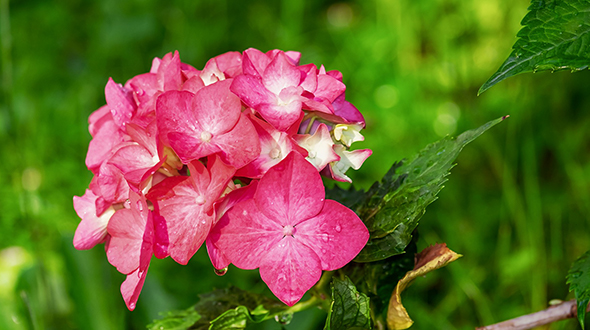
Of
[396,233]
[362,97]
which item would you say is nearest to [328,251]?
[396,233]

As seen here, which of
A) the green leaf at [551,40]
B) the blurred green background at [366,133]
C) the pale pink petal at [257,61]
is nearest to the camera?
the green leaf at [551,40]

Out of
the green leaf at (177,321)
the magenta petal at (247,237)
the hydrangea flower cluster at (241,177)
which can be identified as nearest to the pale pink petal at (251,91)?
the hydrangea flower cluster at (241,177)

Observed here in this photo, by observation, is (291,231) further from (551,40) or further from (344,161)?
(551,40)

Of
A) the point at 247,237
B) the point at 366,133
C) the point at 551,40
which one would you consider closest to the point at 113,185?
the point at 247,237

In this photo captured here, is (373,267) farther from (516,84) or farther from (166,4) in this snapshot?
(166,4)

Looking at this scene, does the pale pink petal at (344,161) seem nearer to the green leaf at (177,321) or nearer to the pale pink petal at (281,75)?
the pale pink petal at (281,75)

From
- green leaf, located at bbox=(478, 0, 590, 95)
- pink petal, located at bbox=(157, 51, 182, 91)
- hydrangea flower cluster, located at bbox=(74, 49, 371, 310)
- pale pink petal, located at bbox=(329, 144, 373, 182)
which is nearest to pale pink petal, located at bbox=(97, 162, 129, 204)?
hydrangea flower cluster, located at bbox=(74, 49, 371, 310)

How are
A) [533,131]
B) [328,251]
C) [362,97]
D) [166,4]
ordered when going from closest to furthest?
[328,251]
[533,131]
[362,97]
[166,4]
